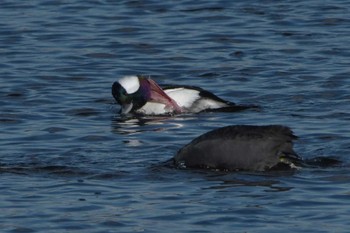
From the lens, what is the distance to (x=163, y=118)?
14859 millimetres

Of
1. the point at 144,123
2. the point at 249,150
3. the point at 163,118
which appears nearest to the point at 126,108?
the point at 163,118

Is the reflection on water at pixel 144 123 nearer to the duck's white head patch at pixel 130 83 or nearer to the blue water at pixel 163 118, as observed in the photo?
the blue water at pixel 163 118

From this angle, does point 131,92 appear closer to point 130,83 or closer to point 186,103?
point 130,83

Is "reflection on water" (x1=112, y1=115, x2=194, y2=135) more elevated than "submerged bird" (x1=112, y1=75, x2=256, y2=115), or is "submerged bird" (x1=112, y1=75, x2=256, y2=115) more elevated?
"submerged bird" (x1=112, y1=75, x2=256, y2=115)

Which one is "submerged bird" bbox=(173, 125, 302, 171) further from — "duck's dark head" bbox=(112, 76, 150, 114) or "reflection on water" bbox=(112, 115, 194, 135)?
"duck's dark head" bbox=(112, 76, 150, 114)

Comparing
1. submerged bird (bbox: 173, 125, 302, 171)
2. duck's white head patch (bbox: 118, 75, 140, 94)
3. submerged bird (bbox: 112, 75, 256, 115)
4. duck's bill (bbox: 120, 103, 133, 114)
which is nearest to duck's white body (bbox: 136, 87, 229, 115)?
submerged bird (bbox: 112, 75, 256, 115)

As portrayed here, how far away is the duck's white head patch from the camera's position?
15398 millimetres

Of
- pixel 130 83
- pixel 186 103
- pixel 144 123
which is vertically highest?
pixel 130 83

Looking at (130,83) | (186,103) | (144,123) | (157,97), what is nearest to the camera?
(144,123)

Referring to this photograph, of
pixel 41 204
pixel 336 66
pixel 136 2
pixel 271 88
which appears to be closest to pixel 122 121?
pixel 271 88

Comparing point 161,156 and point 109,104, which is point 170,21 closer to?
point 109,104

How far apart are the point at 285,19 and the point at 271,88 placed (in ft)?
12.8

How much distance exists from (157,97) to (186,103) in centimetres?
40

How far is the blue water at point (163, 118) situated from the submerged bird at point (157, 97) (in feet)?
0.61
